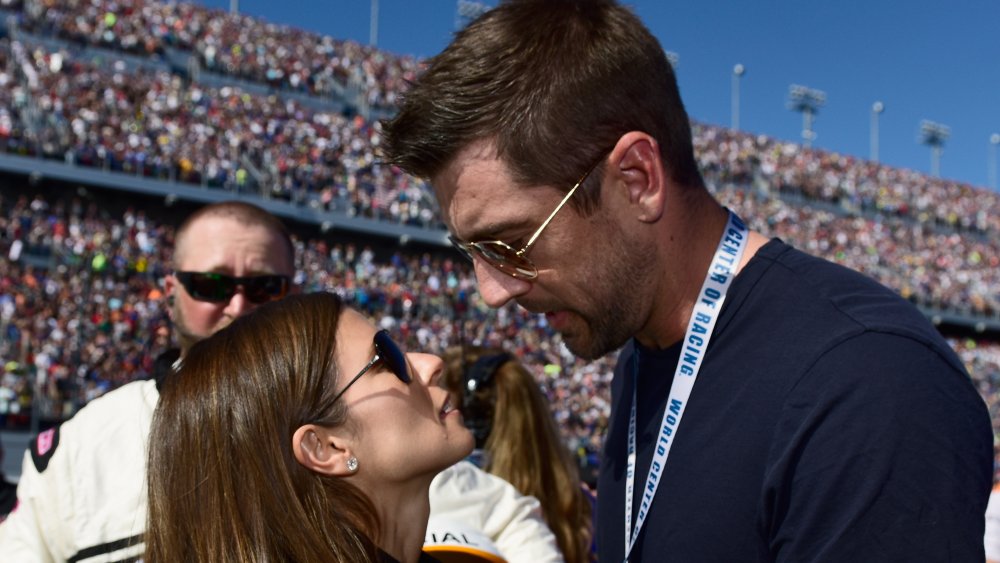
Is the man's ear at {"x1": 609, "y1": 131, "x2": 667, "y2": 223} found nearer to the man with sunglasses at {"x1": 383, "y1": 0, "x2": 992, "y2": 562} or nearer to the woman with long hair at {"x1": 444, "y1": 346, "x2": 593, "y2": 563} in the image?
the man with sunglasses at {"x1": 383, "y1": 0, "x2": 992, "y2": 562}

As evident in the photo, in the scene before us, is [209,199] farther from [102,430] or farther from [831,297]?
[831,297]

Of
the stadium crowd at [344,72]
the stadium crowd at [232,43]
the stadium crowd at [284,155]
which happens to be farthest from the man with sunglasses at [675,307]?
the stadium crowd at [232,43]

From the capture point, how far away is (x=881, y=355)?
1241mm

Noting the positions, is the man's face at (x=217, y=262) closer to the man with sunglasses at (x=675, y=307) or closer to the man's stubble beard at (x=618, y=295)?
the man with sunglasses at (x=675, y=307)

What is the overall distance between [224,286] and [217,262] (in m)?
0.09

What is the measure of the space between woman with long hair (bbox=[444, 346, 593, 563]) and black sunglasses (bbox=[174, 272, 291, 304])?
78 centimetres

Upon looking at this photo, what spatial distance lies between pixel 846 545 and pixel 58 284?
52.3 feet

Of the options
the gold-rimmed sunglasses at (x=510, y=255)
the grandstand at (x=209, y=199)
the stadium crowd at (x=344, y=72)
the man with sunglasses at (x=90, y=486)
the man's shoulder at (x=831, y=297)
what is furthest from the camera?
the stadium crowd at (x=344, y=72)

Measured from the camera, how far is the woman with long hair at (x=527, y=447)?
131 inches

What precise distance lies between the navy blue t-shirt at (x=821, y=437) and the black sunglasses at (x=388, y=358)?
19.5 inches

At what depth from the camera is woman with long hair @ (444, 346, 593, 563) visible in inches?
131

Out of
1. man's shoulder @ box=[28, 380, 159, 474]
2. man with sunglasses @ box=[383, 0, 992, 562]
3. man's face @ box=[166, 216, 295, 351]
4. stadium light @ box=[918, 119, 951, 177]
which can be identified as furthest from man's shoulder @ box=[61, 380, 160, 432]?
stadium light @ box=[918, 119, 951, 177]

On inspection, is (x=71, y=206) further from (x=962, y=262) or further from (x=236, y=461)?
(x=962, y=262)

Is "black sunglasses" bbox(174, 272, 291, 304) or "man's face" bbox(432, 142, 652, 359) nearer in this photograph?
"man's face" bbox(432, 142, 652, 359)
